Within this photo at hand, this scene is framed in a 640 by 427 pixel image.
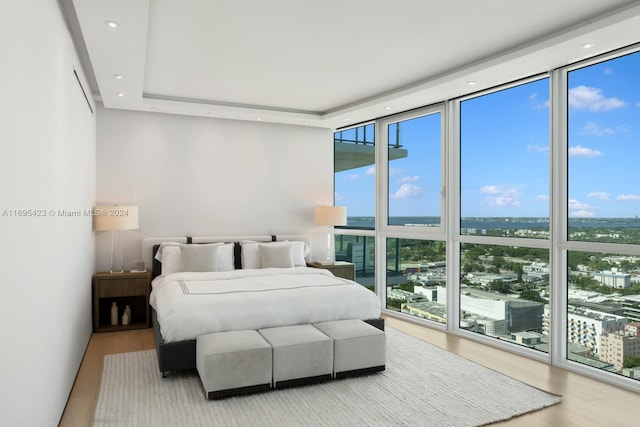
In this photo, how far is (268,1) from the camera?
2.84 metres

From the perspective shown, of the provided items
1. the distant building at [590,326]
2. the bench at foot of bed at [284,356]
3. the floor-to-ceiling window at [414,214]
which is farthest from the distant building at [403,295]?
the bench at foot of bed at [284,356]

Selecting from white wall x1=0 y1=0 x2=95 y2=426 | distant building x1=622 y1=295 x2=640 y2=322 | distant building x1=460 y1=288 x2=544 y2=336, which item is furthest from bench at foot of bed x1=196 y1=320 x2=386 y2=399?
distant building x1=622 y1=295 x2=640 y2=322

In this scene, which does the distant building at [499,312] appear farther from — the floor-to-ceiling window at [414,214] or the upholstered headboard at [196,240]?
the upholstered headboard at [196,240]

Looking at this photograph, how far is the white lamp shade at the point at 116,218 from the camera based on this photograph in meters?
4.96

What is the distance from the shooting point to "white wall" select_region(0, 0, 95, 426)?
1689mm

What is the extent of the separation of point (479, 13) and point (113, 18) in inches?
94.8

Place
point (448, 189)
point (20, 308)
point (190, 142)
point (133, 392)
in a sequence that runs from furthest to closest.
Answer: point (190, 142)
point (448, 189)
point (133, 392)
point (20, 308)

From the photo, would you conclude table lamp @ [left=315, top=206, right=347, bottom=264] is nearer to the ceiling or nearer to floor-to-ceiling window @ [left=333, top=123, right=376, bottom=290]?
floor-to-ceiling window @ [left=333, top=123, right=376, bottom=290]

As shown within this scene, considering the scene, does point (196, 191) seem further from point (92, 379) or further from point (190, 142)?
point (92, 379)

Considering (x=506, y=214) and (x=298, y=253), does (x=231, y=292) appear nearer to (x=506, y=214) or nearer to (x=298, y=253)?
(x=298, y=253)

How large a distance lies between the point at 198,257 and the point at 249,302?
1612 mm

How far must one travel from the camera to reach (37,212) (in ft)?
7.13

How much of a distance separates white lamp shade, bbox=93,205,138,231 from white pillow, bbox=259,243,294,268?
1566mm

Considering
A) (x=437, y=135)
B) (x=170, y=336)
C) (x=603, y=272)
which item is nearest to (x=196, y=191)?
(x=170, y=336)
